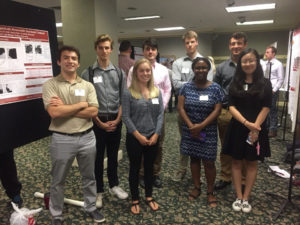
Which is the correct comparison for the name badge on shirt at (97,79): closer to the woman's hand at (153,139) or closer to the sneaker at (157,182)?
the woman's hand at (153,139)

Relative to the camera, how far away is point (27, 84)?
1.90m

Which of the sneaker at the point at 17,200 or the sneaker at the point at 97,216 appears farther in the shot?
the sneaker at the point at 17,200

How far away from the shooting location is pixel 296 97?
213cm

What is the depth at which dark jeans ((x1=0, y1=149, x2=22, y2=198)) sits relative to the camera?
7.04 feet

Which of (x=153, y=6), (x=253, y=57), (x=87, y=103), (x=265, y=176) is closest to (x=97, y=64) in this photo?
(x=87, y=103)

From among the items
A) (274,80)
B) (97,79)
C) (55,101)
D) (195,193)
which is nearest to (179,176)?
(195,193)

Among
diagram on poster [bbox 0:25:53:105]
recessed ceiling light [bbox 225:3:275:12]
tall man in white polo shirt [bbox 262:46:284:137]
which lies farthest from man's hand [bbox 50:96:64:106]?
recessed ceiling light [bbox 225:3:275:12]

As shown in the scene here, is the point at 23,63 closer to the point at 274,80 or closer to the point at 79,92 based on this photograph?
the point at 79,92

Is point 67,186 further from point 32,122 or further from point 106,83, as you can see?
point 106,83

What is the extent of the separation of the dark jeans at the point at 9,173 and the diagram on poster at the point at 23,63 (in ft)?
1.99

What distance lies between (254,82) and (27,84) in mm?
1887

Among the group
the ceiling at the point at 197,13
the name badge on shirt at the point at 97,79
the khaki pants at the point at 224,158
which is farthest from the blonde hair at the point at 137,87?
the ceiling at the point at 197,13

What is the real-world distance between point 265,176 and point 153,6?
4.53 m

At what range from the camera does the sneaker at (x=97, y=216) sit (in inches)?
82.8
